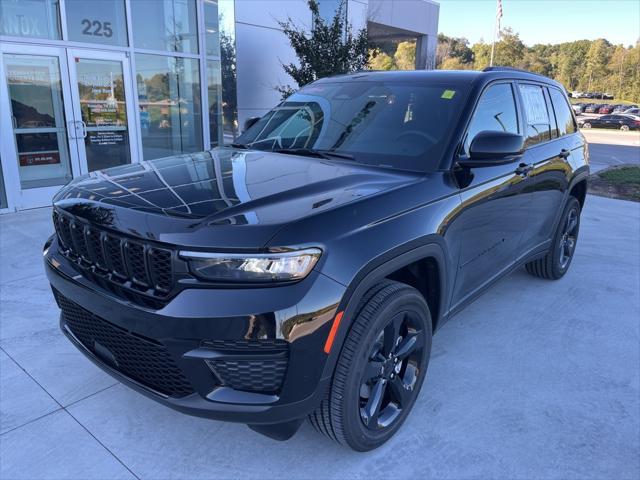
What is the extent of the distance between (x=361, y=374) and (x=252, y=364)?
1.76ft

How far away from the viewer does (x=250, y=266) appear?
6.54ft

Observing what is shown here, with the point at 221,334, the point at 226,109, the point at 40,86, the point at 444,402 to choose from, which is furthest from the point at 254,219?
the point at 226,109

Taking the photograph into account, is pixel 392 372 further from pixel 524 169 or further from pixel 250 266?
pixel 524 169

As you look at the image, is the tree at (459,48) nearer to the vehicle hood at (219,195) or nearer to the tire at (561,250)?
the tire at (561,250)

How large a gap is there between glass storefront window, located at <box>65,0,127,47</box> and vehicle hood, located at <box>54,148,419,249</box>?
5.97 meters

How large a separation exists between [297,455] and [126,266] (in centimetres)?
126

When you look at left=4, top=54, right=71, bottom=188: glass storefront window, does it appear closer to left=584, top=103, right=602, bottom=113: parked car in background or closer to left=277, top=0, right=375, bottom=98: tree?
left=277, top=0, right=375, bottom=98: tree

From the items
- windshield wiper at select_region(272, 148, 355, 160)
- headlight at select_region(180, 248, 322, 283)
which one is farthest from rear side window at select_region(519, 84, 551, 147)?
headlight at select_region(180, 248, 322, 283)

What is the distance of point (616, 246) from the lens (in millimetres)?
6496

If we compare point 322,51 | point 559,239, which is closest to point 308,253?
point 559,239

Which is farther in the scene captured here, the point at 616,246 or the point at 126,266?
the point at 616,246

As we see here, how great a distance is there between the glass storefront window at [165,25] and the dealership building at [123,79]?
18 mm

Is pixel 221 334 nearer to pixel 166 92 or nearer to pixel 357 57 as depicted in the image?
pixel 166 92

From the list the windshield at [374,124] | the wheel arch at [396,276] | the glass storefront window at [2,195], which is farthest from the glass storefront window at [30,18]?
the wheel arch at [396,276]
